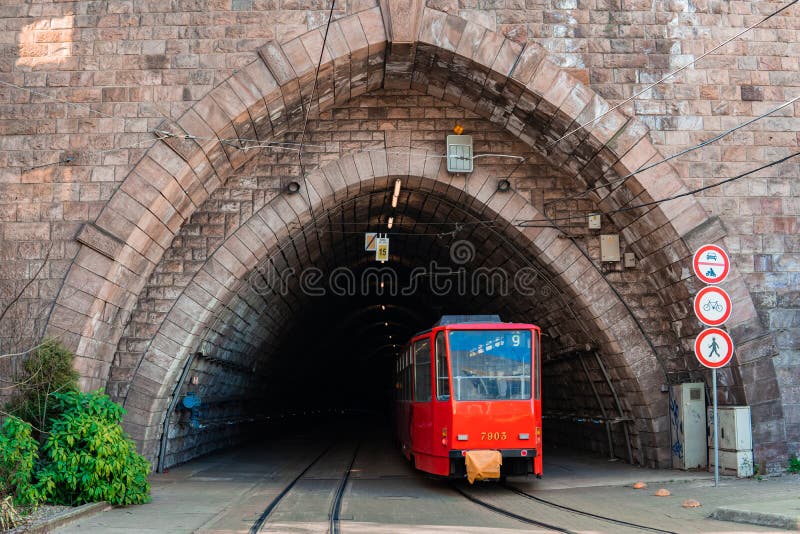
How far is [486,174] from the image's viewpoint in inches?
559

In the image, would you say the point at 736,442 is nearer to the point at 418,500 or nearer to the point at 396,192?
the point at 418,500

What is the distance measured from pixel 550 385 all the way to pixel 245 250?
8811mm

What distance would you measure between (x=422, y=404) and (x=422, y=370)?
22.3 inches

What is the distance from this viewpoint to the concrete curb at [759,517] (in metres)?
7.36

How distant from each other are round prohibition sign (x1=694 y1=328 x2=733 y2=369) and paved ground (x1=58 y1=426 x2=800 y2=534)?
66.4 inches

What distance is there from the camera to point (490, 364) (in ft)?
39.5

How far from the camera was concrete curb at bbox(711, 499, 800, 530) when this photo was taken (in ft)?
24.1

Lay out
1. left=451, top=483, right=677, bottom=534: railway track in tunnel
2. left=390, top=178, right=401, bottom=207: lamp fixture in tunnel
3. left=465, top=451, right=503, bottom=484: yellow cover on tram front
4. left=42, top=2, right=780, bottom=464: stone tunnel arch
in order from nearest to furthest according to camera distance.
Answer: left=451, top=483, right=677, bottom=534: railway track in tunnel → left=465, top=451, right=503, bottom=484: yellow cover on tram front → left=42, top=2, right=780, bottom=464: stone tunnel arch → left=390, top=178, right=401, bottom=207: lamp fixture in tunnel

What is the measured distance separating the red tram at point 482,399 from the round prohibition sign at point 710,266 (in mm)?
2604

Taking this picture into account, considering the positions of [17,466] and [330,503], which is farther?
[330,503]

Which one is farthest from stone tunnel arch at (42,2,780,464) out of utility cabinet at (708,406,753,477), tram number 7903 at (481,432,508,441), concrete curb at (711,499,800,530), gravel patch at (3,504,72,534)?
concrete curb at (711,499,800,530)

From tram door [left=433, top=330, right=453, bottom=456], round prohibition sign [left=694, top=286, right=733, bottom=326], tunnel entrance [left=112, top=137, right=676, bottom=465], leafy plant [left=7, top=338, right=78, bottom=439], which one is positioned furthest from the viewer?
tunnel entrance [left=112, top=137, right=676, bottom=465]

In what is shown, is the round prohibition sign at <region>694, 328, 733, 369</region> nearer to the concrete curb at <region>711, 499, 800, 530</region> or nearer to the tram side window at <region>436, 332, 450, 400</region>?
the concrete curb at <region>711, 499, 800, 530</region>

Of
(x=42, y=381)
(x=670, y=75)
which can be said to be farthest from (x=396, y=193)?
(x=42, y=381)
